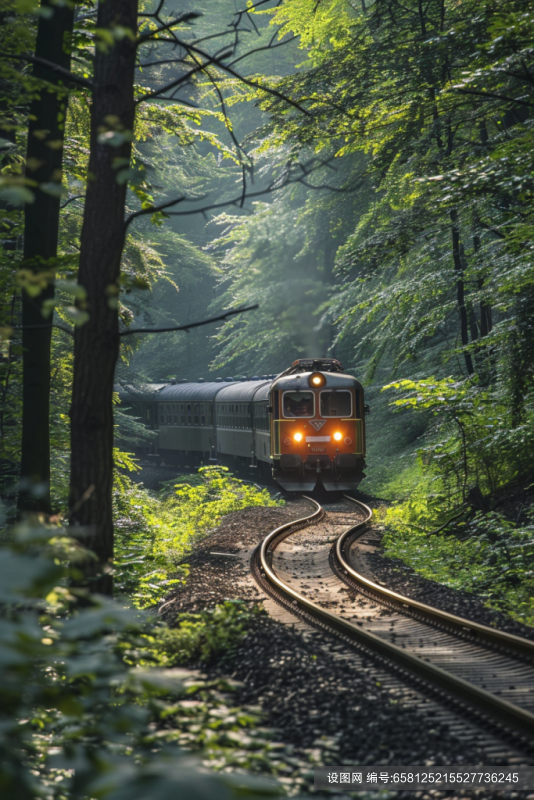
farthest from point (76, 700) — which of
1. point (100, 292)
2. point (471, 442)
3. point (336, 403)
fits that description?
point (336, 403)

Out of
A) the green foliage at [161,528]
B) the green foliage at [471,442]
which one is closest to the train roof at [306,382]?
the green foliage at [161,528]

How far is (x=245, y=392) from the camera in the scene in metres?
22.7

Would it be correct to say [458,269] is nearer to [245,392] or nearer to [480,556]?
[480,556]

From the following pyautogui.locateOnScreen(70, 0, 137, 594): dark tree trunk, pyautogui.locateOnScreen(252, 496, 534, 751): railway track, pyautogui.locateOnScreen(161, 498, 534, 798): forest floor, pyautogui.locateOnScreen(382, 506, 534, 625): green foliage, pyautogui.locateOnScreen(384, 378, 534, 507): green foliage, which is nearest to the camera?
pyautogui.locateOnScreen(161, 498, 534, 798): forest floor

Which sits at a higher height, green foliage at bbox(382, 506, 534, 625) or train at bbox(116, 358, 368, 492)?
train at bbox(116, 358, 368, 492)

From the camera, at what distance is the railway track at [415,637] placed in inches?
195

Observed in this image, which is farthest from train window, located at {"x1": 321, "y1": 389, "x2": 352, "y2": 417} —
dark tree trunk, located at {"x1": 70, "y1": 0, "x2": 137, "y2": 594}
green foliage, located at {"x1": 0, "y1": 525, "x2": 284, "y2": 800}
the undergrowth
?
green foliage, located at {"x1": 0, "y1": 525, "x2": 284, "y2": 800}

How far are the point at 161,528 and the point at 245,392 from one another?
10.4 m

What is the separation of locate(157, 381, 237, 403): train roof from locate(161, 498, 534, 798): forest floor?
709 inches

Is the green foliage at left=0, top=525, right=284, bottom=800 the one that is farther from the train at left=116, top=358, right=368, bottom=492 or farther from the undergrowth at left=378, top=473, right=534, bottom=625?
the train at left=116, top=358, right=368, bottom=492

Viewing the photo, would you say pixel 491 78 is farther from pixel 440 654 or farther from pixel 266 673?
pixel 266 673

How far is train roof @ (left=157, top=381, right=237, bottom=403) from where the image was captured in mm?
27359

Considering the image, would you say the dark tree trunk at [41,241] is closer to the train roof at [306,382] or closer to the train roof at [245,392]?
the train roof at [306,382]

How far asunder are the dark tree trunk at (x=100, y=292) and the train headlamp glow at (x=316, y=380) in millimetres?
13659
